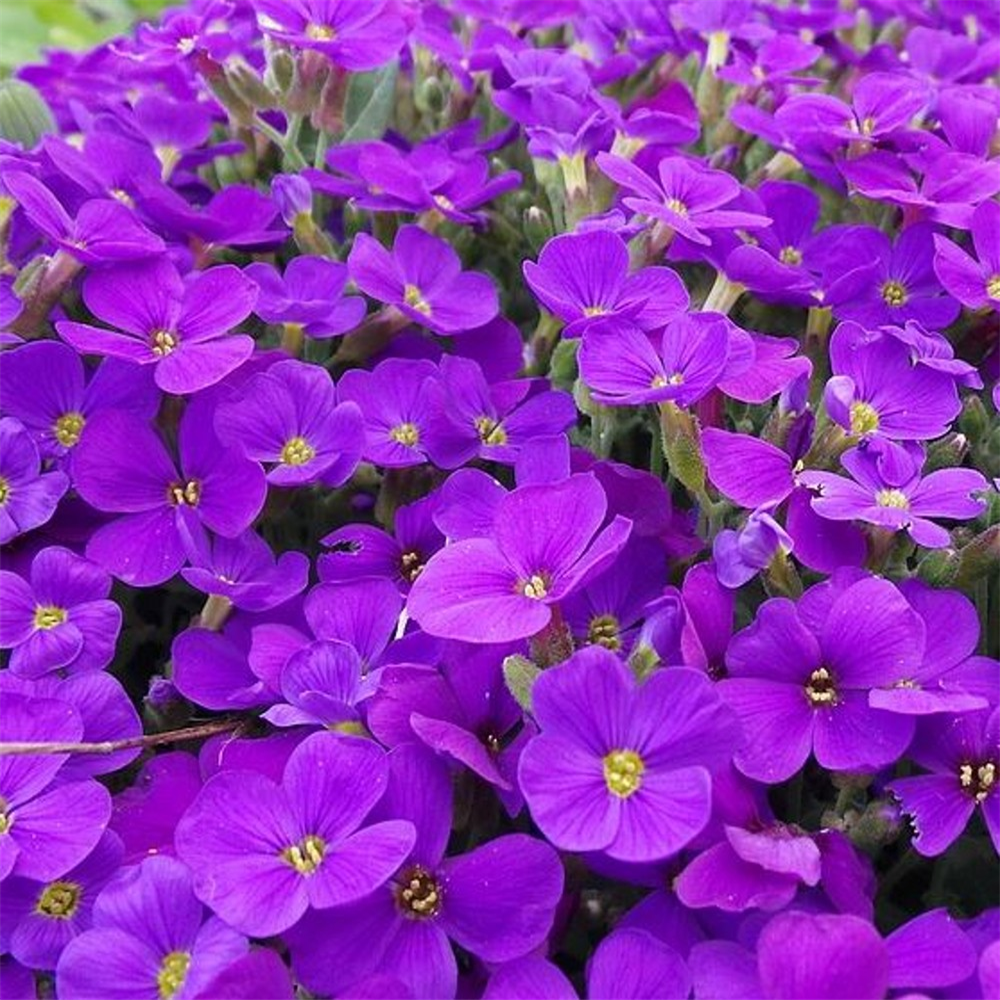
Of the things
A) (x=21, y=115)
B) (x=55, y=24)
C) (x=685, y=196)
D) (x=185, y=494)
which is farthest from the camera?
(x=55, y=24)

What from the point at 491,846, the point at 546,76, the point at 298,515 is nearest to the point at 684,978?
the point at 491,846

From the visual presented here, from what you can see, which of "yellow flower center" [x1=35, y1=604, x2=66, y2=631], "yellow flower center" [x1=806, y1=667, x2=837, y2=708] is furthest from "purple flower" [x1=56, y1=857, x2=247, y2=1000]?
"yellow flower center" [x1=806, y1=667, x2=837, y2=708]

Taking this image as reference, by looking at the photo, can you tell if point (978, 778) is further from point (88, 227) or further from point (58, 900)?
point (88, 227)

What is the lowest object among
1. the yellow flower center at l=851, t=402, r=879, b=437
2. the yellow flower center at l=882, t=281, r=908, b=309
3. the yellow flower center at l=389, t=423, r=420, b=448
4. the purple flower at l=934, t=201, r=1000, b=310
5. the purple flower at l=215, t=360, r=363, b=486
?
the yellow flower center at l=389, t=423, r=420, b=448

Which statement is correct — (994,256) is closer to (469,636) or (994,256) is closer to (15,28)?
(469,636)

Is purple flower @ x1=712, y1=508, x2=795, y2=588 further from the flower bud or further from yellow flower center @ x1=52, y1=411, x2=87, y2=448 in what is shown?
the flower bud

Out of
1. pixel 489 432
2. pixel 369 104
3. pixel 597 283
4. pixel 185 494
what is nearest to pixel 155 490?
pixel 185 494
